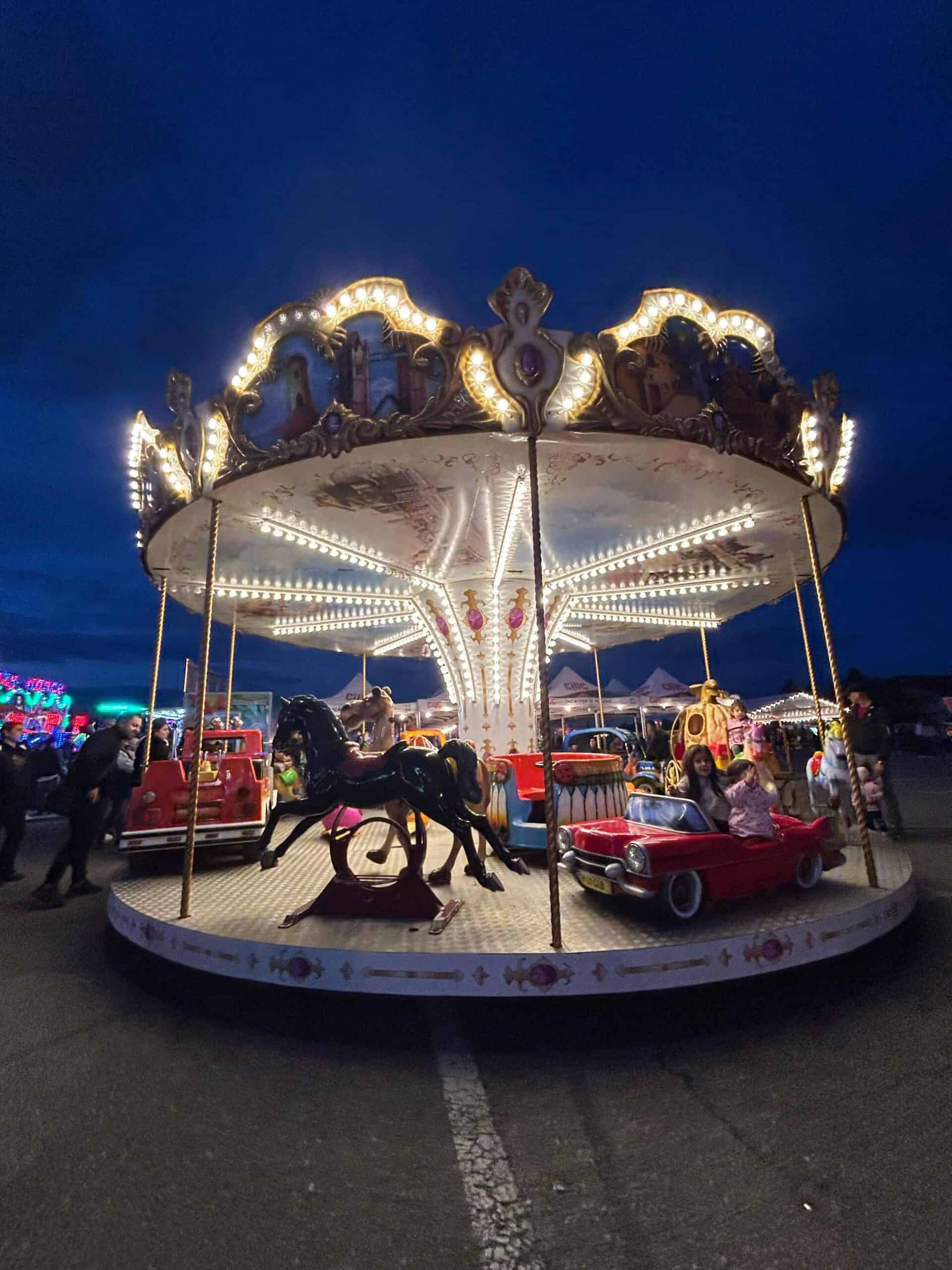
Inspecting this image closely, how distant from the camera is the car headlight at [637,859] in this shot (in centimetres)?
369

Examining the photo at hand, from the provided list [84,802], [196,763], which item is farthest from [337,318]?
[84,802]

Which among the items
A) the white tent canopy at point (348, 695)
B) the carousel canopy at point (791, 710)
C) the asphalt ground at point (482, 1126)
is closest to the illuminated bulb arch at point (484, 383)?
the asphalt ground at point (482, 1126)

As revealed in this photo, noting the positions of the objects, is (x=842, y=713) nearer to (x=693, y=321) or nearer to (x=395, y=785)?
(x=693, y=321)

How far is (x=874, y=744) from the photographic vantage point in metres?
7.25

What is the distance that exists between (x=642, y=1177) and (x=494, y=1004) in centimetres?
165

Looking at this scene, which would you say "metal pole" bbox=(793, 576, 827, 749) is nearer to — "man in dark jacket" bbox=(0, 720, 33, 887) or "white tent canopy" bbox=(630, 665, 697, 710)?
"man in dark jacket" bbox=(0, 720, 33, 887)

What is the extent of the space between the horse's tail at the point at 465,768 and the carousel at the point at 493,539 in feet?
0.06

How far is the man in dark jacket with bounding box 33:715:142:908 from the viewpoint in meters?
5.81

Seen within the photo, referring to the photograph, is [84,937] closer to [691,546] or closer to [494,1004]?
[494,1004]

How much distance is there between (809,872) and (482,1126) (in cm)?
328

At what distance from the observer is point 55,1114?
253 cm

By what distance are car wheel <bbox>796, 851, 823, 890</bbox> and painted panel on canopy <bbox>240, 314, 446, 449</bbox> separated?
4.48 meters

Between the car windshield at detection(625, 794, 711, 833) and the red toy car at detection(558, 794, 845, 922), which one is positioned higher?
the car windshield at detection(625, 794, 711, 833)

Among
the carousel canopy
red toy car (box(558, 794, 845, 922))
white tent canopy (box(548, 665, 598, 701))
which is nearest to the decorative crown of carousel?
red toy car (box(558, 794, 845, 922))
